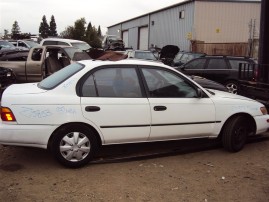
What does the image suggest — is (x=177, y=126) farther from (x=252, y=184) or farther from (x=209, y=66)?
(x=209, y=66)

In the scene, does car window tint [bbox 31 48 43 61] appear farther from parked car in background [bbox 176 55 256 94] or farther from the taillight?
the taillight

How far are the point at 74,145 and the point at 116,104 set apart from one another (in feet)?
2.59

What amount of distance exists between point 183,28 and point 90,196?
28.0 metres

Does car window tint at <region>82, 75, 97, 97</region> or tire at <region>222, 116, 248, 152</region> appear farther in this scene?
tire at <region>222, 116, 248, 152</region>

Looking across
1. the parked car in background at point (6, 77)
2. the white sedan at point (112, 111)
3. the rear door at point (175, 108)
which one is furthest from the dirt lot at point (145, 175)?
the parked car in background at point (6, 77)

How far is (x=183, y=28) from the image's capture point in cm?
3070

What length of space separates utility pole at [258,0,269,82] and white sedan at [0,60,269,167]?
8.75 ft

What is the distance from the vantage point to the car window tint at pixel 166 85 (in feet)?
17.1

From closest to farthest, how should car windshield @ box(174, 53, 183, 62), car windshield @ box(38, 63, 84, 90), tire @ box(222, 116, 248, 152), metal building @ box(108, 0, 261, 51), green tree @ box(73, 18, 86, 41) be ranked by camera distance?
car windshield @ box(38, 63, 84, 90) < tire @ box(222, 116, 248, 152) < car windshield @ box(174, 53, 183, 62) < metal building @ box(108, 0, 261, 51) < green tree @ box(73, 18, 86, 41)

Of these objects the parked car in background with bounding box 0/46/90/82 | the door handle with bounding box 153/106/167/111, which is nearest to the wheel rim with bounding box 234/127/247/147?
the door handle with bounding box 153/106/167/111

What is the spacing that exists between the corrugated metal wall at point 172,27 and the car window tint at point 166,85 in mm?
24495

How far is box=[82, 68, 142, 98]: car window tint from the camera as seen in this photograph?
491 centimetres

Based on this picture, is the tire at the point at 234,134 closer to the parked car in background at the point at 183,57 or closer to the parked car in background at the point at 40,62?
the parked car in background at the point at 40,62

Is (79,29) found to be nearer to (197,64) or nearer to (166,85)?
(197,64)
